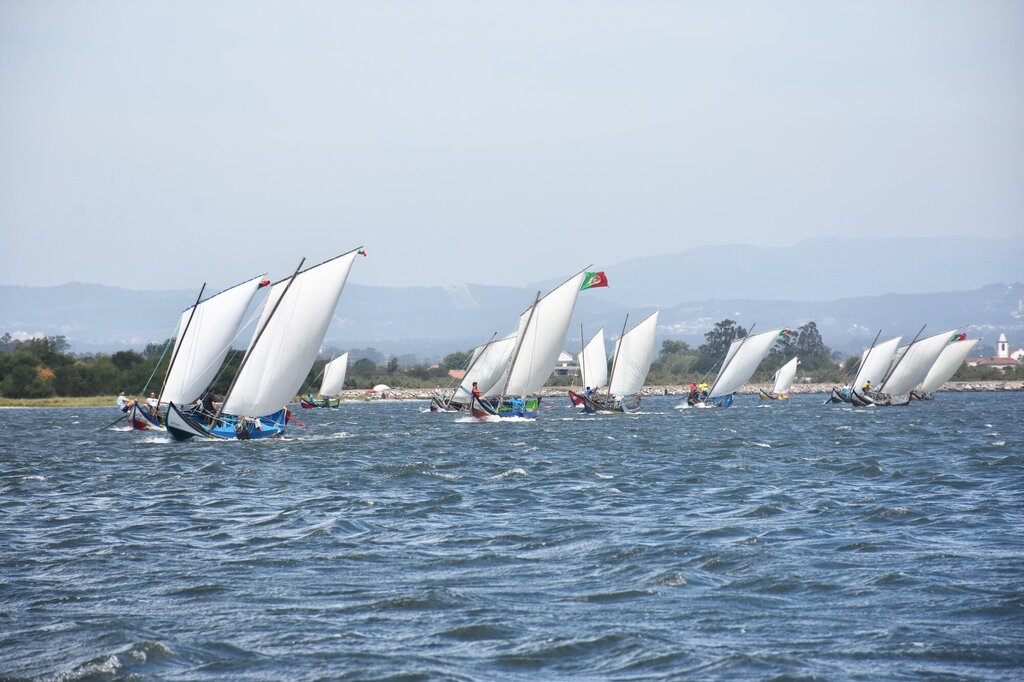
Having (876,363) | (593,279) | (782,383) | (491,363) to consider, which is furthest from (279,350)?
(782,383)

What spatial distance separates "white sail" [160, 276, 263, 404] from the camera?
182 ft

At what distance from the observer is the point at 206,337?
2189 inches

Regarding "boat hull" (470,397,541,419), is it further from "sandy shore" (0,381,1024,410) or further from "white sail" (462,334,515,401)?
"sandy shore" (0,381,1024,410)

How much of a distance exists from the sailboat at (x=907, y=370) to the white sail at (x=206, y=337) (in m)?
71.0

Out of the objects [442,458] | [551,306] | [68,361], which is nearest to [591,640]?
[442,458]

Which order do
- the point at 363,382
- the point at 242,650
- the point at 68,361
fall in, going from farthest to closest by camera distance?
the point at 363,382
the point at 68,361
the point at 242,650

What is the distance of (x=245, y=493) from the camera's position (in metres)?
33.8

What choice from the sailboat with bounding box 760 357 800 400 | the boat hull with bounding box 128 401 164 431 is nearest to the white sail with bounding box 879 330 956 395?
the sailboat with bounding box 760 357 800 400

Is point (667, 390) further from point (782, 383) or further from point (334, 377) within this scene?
point (334, 377)

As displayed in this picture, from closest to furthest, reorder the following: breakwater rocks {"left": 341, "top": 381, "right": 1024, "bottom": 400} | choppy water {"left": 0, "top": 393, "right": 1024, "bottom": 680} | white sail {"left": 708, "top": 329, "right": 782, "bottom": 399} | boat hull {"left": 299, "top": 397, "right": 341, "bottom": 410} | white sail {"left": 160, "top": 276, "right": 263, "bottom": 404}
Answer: choppy water {"left": 0, "top": 393, "right": 1024, "bottom": 680} < white sail {"left": 160, "top": 276, "right": 263, "bottom": 404} < white sail {"left": 708, "top": 329, "right": 782, "bottom": 399} < boat hull {"left": 299, "top": 397, "right": 341, "bottom": 410} < breakwater rocks {"left": 341, "top": 381, "right": 1024, "bottom": 400}

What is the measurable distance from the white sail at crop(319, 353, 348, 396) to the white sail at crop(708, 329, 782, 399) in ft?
132

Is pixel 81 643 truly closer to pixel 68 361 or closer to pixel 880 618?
pixel 880 618

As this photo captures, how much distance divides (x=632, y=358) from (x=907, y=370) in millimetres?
29912

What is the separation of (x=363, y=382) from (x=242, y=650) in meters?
179
